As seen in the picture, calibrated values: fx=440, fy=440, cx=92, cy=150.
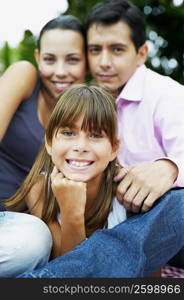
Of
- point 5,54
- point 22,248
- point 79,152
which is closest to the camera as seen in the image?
point 22,248

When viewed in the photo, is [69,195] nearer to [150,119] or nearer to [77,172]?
[77,172]

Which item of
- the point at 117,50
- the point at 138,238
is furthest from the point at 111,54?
the point at 138,238

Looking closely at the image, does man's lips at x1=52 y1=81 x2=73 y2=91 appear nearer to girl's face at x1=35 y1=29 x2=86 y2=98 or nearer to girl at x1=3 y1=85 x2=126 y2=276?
girl's face at x1=35 y1=29 x2=86 y2=98

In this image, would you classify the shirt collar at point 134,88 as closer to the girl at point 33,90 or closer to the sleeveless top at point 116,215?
the girl at point 33,90

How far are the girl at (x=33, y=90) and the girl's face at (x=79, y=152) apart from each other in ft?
1.66

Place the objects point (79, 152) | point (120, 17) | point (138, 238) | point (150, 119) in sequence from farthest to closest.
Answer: point (120, 17) → point (150, 119) → point (79, 152) → point (138, 238)

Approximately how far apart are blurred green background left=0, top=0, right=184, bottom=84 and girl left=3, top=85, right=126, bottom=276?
10.1 feet

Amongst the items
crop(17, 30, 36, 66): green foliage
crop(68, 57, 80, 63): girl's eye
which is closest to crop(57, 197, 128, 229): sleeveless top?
crop(68, 57, 80, 63): girl's eye

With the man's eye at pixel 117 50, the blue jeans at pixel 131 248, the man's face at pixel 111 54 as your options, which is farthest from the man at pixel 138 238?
the man's eye at pixel 117 50

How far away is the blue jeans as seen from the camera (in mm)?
1591

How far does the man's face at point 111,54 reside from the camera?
256 cm

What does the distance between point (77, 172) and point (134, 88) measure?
802 mm

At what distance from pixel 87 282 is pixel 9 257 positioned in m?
0.36

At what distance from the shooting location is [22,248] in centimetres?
176
